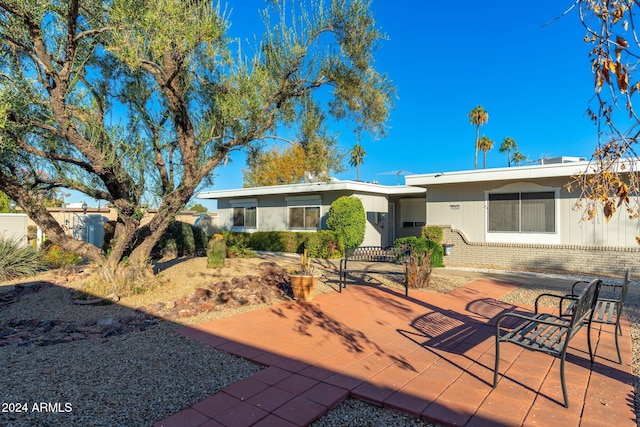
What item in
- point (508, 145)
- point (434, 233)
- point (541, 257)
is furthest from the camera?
point (508, 145)

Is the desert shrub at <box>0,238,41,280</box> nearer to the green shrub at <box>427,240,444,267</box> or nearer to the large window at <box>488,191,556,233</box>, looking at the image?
the green shrub at <box>427,240,444,267</box>

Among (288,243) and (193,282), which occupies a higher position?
(288,243)

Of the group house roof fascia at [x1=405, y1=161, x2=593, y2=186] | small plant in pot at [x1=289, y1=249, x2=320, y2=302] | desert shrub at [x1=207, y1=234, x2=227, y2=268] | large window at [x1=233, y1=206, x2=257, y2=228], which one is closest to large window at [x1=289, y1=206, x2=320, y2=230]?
large window at [x1=233, y1=206, x2=257, y2=228]

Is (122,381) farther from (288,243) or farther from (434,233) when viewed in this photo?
(288,243)

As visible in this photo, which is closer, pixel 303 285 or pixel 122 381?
pixel 122 381

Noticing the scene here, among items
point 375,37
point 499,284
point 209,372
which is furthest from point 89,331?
point 499,284

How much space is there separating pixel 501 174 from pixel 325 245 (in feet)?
20.9

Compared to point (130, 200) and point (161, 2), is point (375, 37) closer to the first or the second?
point (161, 2)

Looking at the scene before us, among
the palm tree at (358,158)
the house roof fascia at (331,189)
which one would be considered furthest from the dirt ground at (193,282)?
the palm tree at (358,158)

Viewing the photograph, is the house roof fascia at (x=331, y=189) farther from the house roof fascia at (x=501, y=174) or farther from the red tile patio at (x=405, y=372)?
the red tile patio at (x=405, y=372)

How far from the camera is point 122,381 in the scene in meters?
3.45

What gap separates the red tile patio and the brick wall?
643 cm

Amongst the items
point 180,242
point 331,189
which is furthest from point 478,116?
point 180,242

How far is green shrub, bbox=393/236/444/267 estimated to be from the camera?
35.2 ft
